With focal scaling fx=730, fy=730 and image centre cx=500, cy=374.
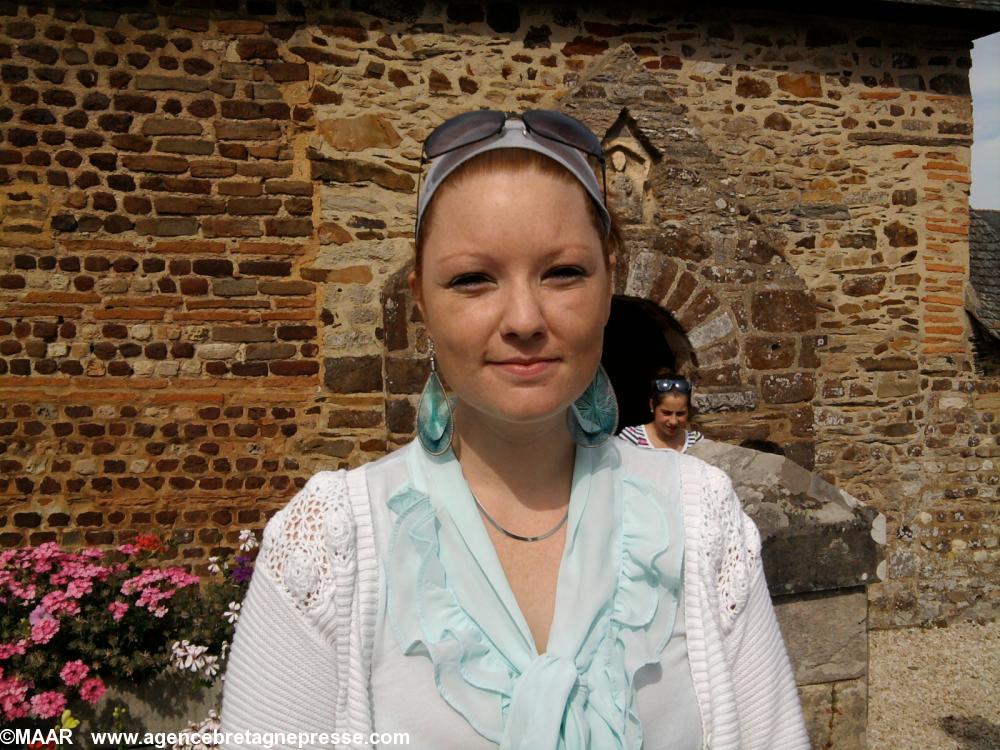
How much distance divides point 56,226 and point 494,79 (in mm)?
2987

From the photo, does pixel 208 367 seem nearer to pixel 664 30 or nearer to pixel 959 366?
pixel 664 30

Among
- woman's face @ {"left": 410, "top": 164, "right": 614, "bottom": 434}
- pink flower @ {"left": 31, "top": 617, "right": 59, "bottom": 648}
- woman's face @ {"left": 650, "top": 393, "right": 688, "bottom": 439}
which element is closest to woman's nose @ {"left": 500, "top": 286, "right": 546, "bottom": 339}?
woman's face @ {"left": 410, "top": 164, "right": 614, "bottom": 434}

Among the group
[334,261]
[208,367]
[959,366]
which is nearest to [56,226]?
[208,367]

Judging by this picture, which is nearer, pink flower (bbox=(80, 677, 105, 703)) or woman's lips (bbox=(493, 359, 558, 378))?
woman's lips (bbox=(493, 359, 558, 378))

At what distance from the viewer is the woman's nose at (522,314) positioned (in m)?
1.04

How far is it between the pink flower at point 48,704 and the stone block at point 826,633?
91.9 inches

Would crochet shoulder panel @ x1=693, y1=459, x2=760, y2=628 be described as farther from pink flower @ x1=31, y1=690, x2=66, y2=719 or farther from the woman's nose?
pink flower @ x1=31, y1=690, x2=66, y2=719

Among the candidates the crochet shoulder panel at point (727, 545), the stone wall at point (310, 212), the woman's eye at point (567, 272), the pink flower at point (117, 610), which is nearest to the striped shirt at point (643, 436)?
the stone wall at point (310, 212)

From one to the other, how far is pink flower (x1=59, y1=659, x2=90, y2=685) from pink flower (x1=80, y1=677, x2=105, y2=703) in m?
0.02

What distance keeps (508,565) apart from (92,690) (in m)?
1.95

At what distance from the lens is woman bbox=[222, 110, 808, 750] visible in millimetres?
1043

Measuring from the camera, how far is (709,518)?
3.95ft

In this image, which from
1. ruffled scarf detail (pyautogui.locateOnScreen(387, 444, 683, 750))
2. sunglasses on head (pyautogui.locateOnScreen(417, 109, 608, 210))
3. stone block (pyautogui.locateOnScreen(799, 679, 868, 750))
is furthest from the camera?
stone block (pyautogui.locateOnScreen(799, 679, 868, 750))

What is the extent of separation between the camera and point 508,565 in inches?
46.4
